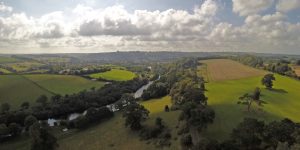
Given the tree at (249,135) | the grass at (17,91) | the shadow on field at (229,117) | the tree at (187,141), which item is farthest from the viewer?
the grass at (17,91)

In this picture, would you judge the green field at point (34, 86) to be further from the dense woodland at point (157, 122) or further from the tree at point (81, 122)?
the tree at point (81, 122)

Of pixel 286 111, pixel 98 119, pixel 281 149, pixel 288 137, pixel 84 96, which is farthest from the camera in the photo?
pixel 84 96

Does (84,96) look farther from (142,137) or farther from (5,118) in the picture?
(142,137)

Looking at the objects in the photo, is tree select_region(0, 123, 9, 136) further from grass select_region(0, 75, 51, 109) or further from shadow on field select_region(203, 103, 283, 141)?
shadow on field select_region(203, 103, 283, 141)

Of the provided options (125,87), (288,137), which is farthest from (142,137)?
(125,87)

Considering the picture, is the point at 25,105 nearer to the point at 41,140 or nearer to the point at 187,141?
the point at 41,140

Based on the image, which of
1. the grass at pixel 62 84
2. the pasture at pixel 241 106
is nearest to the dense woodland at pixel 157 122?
the pasture at pixel 241 106
